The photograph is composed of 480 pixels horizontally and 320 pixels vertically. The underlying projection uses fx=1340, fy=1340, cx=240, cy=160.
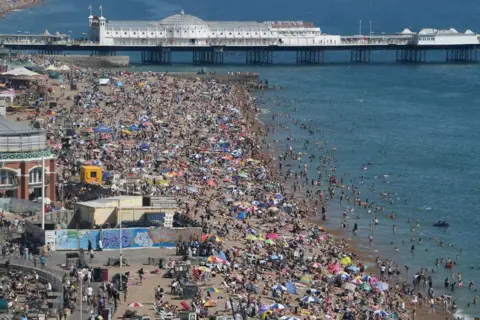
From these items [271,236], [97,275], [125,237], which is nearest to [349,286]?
[271,236]

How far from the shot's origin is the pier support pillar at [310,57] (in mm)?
166125

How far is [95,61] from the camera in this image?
459ft

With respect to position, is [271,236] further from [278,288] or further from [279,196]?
[279,196]

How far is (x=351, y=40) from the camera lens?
540 ft

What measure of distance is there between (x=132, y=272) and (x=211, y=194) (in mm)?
20070

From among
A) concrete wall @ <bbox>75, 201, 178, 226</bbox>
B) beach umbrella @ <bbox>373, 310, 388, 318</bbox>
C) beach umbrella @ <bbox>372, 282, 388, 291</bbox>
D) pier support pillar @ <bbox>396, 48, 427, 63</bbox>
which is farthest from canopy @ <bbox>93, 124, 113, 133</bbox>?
pier support pillar @ <bbox>396, 48, 427, 63</bbox>

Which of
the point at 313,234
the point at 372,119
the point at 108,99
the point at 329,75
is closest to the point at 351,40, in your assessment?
the point at 329,75

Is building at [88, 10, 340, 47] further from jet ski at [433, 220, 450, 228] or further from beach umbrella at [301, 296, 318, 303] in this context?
beach umbrella at [301, 296, 318, 303]

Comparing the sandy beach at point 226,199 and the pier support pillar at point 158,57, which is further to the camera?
the pier support pillar at point 158,57

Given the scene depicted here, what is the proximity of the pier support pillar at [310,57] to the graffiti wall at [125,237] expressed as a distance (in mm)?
114341

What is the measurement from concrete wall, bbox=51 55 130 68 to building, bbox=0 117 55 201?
77072 millimetres

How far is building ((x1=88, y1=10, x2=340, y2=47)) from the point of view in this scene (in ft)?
509

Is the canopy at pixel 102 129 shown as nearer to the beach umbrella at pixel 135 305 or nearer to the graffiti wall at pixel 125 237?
the graffiti wall at pixel 125 237

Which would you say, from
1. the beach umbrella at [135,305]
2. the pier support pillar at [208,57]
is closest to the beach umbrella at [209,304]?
the beach umbrella at [135,305]
